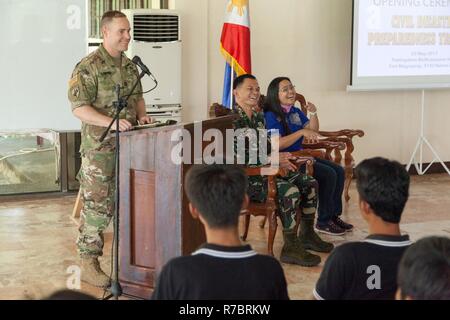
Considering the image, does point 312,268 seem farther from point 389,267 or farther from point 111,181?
point 389,267

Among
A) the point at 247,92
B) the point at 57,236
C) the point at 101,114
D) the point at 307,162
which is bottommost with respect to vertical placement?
the point at 57,236

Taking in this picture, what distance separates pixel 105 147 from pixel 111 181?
196 millimetres

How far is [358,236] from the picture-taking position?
5.58 metres

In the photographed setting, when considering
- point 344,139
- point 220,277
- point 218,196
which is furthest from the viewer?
point 344,139

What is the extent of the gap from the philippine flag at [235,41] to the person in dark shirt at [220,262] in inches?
175

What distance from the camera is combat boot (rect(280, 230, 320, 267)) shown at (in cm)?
482

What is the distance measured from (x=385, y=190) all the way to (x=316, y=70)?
522 centimetres

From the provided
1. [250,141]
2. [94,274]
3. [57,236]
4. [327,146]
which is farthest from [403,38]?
[94,274]

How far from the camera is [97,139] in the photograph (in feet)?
13.9

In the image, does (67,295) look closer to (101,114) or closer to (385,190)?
(385,190)

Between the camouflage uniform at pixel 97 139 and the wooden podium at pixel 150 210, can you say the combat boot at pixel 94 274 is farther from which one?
the wooden podium at pixel 150 210

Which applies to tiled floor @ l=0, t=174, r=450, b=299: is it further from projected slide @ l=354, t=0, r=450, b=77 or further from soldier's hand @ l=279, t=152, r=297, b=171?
projected slide @ l=354, t=0, r=450, b=77

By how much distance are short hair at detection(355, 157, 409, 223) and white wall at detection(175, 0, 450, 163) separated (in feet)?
15.5

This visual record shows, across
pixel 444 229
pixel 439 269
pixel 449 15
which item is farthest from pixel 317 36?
pixel 439 269
